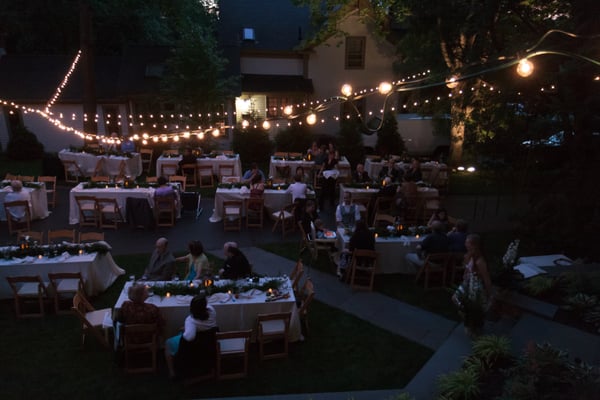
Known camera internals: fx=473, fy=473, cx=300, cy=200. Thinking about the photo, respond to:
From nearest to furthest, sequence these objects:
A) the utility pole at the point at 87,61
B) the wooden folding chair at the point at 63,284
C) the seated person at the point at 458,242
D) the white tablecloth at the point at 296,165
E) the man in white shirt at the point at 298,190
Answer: the wooden folding chair at the point at 63,284, the seated person at the point at 458,242, the man in white shirt at the point at 298,190, the white tablecloth at the point at 296,165, the utility pole at the point at 87,61

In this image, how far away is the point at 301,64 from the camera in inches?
921

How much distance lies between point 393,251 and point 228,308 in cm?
393

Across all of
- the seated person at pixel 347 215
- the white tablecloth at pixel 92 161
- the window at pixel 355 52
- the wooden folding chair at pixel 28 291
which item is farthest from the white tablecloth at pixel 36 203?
the window at pixel 355 52

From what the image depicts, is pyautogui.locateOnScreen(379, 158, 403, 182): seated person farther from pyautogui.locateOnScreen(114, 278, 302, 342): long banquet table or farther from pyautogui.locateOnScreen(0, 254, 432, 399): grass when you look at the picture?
pyautogui.locateOnScreen(114, 278, 302, 342): long banquet table

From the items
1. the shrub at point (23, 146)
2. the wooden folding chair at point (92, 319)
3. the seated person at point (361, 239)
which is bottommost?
the wooden folding chair at point (92, 319)

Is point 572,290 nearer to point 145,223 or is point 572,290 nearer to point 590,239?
point 590,239

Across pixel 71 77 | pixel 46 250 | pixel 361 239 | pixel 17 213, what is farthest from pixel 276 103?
pixel 46 250

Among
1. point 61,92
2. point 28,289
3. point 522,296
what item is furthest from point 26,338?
point 61,92

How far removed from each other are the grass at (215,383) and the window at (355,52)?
17.8m

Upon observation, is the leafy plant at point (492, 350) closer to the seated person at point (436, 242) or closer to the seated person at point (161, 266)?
the seated person at point (436, 242)

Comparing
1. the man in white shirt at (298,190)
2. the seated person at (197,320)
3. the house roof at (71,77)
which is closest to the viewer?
the seated person at (197,320)

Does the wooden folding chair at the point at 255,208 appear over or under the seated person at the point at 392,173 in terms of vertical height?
under

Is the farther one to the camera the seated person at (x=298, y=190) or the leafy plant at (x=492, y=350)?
the seated person at (x=298, y=190)

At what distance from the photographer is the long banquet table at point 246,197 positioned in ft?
40.1
